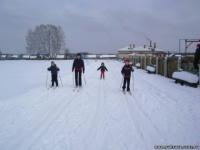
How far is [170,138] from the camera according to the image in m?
5.99

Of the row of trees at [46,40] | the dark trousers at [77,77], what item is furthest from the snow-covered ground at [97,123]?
the row of trees at [46,40]

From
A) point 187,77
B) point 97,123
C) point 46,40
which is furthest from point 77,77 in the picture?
point 46,40

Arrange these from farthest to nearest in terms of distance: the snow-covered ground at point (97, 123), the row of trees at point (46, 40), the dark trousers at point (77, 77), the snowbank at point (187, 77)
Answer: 1. the row of trees at point (46, 40)
2. the snowbank at point (187, 77)
3. the dark trousers at point (77, 77)
4. the snow-covered ground at point (97, 123)

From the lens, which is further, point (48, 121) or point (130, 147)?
point (48, 121)

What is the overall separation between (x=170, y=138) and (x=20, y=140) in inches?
129

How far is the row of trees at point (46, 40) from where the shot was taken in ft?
320

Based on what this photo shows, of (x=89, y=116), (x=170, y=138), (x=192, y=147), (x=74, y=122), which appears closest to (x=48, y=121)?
(x=74, y=122)

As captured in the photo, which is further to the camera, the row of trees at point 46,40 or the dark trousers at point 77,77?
the row of trees at point 46,40

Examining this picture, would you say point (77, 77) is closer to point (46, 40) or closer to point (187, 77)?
point (187, 77)

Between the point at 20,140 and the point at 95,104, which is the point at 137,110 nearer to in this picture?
the point at 95,104

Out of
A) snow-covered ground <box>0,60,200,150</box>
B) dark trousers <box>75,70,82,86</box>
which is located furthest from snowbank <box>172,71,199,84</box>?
dark trousers <box>75,70,82,86</box>

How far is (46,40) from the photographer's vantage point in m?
98.2

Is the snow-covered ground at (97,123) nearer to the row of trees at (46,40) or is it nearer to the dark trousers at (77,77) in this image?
the dark trousers at (77,77)

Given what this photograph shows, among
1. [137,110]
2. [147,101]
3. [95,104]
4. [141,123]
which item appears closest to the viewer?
[141,123]
